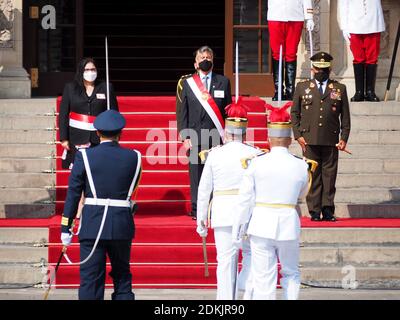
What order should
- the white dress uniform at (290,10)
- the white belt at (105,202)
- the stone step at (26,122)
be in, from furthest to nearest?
the white dress uniform at (290,10)
the stone step at (26,122)
the white belt at (105,202)

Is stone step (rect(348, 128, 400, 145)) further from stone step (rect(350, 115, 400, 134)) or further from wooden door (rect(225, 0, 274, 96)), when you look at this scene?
wooden door (rect(225, 0, 274, 96))

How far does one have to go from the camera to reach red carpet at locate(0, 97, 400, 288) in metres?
15.0

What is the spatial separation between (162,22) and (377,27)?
535cm

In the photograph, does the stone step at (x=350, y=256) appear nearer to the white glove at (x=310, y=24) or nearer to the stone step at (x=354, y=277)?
the stone step at (x=354, y=277)

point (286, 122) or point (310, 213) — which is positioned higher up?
point (286, 122)

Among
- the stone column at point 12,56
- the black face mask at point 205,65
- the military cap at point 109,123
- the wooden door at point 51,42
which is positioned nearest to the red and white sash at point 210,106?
the black face mask at point 205,65

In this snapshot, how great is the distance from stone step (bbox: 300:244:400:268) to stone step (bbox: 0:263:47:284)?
2759 millimetres

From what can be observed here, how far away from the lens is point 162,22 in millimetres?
23453

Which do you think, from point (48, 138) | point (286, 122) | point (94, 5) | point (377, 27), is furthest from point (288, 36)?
point (286, 122)

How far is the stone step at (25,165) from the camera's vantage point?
1708cm

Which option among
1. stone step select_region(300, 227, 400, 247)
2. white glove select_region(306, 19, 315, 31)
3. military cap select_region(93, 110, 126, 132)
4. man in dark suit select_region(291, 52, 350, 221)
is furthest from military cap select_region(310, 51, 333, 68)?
military cap select_region(93, 110, 126, 132)

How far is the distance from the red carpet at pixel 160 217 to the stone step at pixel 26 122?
0.63m
